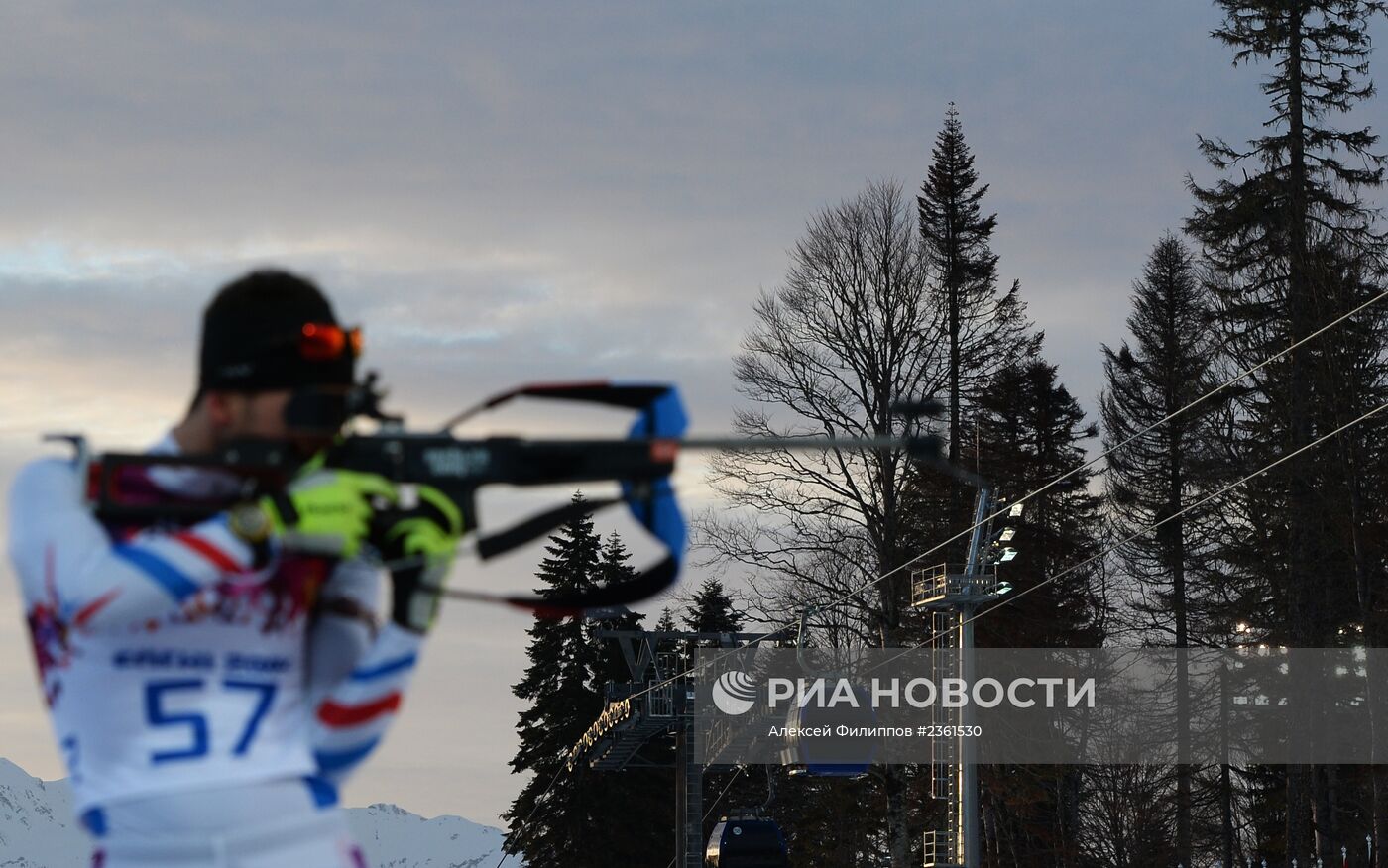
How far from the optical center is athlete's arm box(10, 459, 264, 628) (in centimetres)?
235

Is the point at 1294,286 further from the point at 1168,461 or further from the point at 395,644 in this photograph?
the point at 395,644

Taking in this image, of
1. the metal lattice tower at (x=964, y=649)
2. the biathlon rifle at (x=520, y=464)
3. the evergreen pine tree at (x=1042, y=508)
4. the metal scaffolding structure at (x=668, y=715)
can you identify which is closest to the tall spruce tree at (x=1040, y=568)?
the evergreen pine tree at (x=1042, y=508)

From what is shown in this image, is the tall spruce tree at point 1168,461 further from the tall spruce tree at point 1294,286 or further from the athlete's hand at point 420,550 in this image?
the athlete's hand at point 420,550

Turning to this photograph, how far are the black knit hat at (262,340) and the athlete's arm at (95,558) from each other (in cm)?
25

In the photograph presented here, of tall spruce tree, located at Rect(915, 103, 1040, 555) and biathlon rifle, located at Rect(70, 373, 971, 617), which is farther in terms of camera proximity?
tall spruce tree, located at Rect(915, 103, 1040, 555)

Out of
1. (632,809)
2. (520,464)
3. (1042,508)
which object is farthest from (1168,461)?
(520,464)

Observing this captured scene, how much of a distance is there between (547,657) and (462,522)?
55110 mm

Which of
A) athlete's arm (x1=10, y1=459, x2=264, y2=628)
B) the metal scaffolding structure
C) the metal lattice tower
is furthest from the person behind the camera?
the metal scaffolding structure

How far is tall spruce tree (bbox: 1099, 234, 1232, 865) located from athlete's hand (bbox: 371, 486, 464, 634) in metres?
44.8

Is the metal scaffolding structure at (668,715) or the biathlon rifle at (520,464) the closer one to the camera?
the biathlon rifle at (520,464)

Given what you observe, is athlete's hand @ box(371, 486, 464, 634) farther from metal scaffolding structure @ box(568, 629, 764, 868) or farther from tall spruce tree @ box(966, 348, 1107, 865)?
tall spruce tree @ box(966, 348, 1107, 865)

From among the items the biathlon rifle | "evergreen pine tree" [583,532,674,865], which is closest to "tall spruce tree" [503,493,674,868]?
"evergreen pine tree" [583,532,674,865]

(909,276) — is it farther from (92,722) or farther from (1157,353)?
(92,722)

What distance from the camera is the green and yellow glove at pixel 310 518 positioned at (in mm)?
2398
